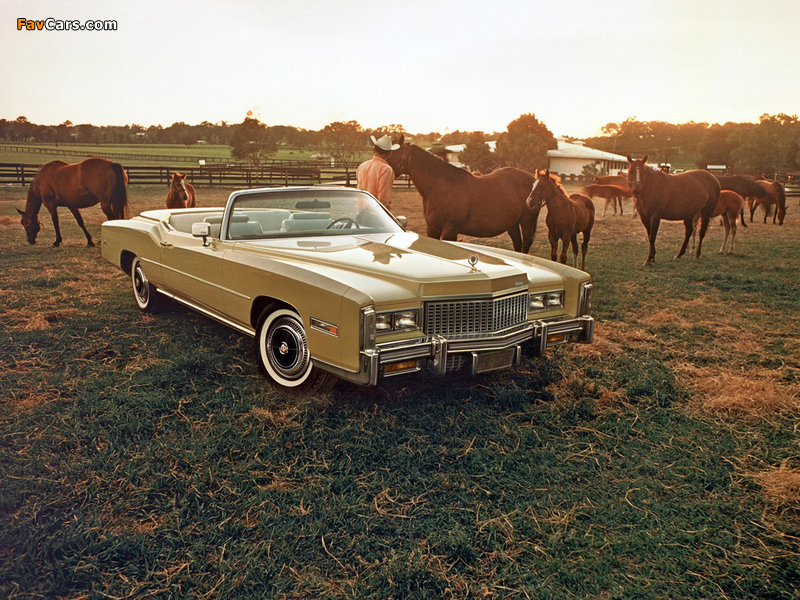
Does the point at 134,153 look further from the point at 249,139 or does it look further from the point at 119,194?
the point at 119,194

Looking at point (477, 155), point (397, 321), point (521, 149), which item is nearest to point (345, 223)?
point (397, 321)

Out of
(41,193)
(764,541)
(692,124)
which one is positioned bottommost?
(764,541)

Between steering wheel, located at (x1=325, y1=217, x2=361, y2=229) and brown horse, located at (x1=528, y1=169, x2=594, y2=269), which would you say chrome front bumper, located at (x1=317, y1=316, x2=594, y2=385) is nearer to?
steering wheel, located at (x1=325, y1=217, x2=361, y2=229)

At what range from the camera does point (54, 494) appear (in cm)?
308

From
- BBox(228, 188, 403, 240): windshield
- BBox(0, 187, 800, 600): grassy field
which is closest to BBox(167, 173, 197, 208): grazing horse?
BBox(0, 187, 800, 600): grassy field

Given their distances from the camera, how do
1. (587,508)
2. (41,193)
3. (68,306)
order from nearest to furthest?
(587,508) < (68,306) < (41,193)

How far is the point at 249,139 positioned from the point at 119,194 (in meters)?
60.4

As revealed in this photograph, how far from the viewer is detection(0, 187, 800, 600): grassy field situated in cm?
253

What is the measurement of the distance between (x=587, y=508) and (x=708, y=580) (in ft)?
2.14

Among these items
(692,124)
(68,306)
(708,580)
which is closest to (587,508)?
(708,580)

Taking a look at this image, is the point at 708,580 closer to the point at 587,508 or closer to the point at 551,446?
the point at 587,508

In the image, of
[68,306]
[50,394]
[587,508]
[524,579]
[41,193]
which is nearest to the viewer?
[524,579]

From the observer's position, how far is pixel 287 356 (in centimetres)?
434

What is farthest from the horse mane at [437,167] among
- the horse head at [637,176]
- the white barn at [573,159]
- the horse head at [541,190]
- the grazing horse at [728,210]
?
the white barn at [573,159]
